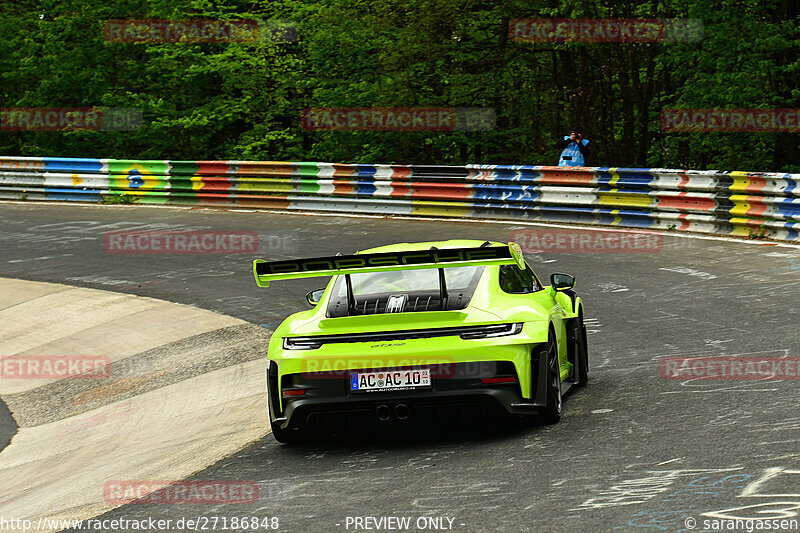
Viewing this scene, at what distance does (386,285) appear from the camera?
797 centimetres

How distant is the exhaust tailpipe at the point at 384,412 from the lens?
280 inches

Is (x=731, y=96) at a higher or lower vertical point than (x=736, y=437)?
higher

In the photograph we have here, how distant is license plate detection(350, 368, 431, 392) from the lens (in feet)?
23.3

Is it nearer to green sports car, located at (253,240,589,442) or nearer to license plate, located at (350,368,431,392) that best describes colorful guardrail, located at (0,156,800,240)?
green sports car, located at (253,240,589,442)

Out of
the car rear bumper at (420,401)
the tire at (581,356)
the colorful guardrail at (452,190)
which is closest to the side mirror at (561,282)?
the tire at (581,356)

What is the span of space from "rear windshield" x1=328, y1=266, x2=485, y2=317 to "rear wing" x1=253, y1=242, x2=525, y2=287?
0.54 metres

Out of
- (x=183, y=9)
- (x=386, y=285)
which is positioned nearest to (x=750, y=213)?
(x=386, y=285)

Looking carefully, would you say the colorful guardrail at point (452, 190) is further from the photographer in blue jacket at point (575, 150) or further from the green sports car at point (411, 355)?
the green sports car at point (411, 355)

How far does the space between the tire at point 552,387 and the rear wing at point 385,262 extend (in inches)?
31.2

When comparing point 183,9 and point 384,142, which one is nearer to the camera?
point 384,142

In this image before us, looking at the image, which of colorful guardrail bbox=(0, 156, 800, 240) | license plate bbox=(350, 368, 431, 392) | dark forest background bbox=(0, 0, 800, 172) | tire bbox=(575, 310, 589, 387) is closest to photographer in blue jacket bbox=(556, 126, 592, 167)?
colorful guardrail bbox=(0, 156, 800, 240)

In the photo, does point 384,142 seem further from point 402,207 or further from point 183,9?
point 183,9

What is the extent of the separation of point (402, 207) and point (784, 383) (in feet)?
49.4

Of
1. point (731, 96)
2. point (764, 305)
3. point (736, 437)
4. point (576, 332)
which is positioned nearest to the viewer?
point (736, 437)
